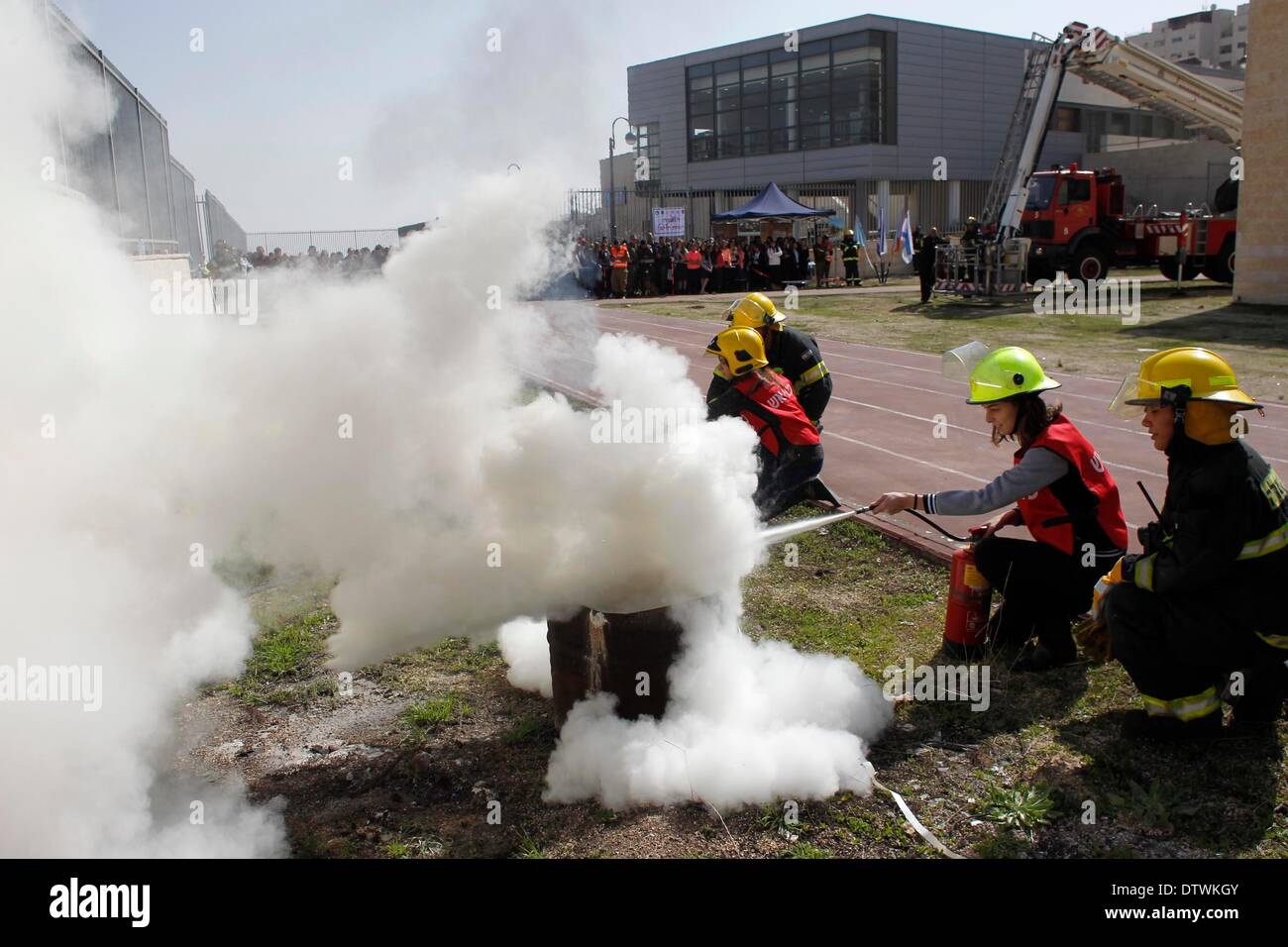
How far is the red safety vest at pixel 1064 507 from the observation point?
14.3 ft

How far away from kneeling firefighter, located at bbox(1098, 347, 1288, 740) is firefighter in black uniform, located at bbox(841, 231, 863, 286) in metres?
24.8

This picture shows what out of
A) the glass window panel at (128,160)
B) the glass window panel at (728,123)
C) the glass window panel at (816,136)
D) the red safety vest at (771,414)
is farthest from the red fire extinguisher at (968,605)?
the glass window panel at (728,123)

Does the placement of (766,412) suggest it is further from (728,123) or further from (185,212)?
(728,123)

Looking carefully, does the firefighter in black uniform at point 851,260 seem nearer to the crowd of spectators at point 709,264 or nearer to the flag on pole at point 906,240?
the crowd of spectators at point 709,264

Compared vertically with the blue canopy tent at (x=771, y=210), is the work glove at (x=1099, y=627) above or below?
below

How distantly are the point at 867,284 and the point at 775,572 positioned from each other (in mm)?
24067

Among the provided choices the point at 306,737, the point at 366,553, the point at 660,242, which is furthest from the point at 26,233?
the point at 660,242

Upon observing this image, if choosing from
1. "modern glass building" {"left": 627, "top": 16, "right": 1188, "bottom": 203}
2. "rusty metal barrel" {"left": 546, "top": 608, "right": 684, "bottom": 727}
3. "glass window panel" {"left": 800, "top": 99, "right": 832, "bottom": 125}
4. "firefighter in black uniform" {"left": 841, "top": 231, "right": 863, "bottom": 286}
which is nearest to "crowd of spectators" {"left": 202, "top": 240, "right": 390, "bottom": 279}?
"rusty metal barrel" {"left": 546, "top": 608, "right": 684, "bottom": 727}

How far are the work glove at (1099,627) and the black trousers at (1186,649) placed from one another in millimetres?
114

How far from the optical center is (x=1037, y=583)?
175 inches

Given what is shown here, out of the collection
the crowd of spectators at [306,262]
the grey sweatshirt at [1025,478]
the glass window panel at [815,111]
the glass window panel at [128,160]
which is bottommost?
the grey sweatshirt at [1025,478]

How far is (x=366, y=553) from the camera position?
13.9 ft

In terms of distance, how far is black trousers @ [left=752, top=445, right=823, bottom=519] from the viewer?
6.14 meters
